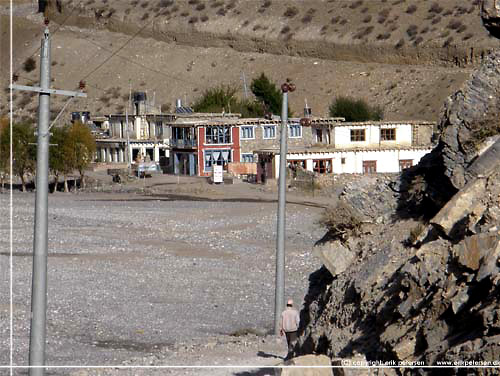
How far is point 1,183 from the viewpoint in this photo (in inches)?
2798

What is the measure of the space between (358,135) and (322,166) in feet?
11.6

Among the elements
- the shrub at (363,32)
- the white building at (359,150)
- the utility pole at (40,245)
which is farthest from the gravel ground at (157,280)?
the shrub at (363,32)

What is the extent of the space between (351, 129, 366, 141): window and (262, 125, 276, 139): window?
6339 millimetres

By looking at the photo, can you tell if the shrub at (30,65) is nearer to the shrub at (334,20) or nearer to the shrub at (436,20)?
the shrub at (334,20)

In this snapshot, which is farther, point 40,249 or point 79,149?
point 79,149

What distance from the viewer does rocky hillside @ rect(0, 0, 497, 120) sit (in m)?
99.4

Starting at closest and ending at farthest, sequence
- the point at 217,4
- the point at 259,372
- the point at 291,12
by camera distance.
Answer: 1. the point at 259,372
2. the point at 291,12
3. the point at 217,4

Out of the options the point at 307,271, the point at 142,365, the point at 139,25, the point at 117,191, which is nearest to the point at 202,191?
the point at 117,191

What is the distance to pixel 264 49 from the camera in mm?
118750

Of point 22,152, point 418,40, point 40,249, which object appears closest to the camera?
point 40,249

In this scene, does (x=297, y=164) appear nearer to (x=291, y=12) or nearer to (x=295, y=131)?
(x=295, y=131)

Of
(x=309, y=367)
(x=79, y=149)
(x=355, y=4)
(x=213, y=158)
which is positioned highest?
(x=355, y=4)

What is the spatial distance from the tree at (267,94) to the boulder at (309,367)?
3285 inches

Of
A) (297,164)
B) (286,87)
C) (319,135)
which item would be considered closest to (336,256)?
(286,87)
